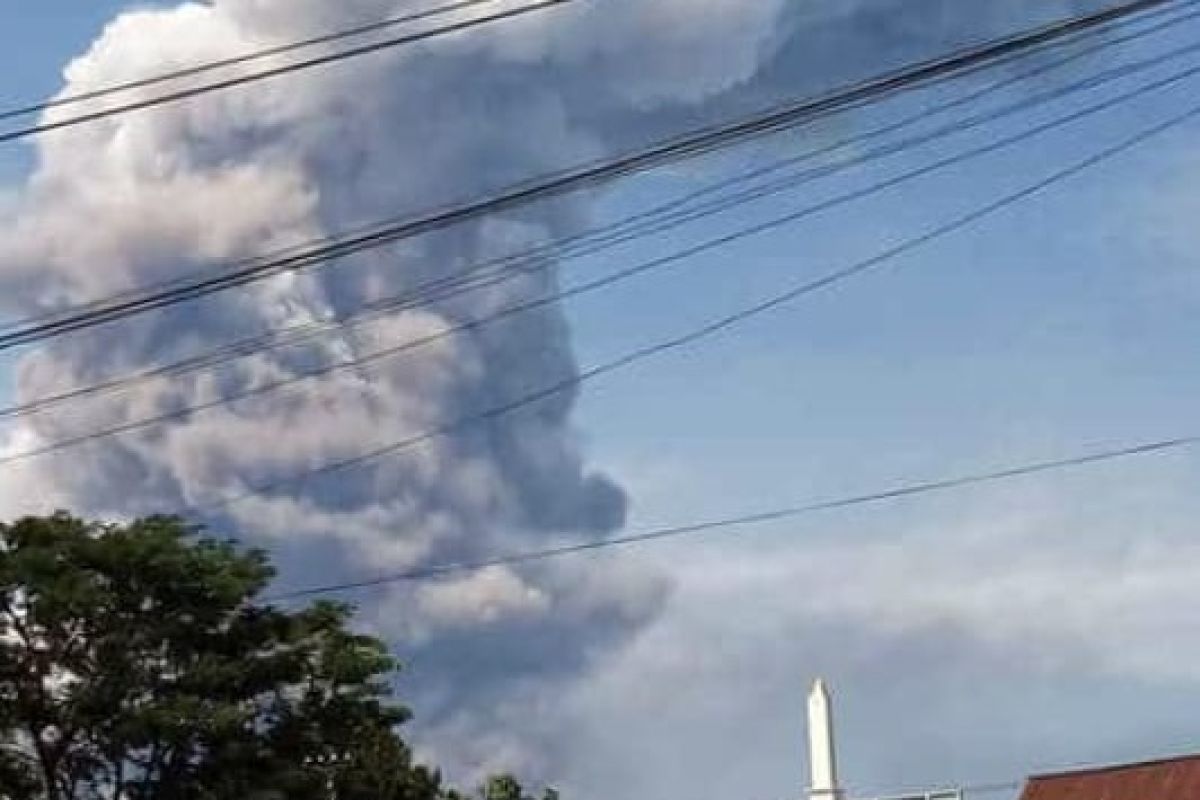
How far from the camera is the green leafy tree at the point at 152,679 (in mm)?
49500

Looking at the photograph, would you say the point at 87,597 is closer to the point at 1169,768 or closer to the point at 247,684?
the point at 247,684

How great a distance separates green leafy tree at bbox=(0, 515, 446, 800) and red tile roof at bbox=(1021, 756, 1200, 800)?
49.5 feet

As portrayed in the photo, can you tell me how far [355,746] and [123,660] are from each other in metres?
5.49

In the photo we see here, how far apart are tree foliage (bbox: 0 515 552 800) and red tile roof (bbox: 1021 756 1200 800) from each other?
49.6 ft

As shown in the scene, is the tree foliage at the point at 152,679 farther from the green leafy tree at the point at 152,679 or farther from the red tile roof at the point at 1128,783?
the red tile roof at the point at 1128,783

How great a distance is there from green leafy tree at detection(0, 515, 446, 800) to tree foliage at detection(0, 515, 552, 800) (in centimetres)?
A: 3

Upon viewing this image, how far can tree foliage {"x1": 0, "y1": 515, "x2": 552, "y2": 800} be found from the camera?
1949 inches

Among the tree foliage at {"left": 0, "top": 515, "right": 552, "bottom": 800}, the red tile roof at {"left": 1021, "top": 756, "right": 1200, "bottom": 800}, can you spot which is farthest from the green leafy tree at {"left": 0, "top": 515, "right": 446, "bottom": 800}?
the red tile roof at {"left": 1021, "top": 756, "right": 1200, "bottom": 800}

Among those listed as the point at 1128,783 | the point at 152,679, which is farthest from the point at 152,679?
the point at 1128,783

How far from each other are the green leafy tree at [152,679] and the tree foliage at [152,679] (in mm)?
28

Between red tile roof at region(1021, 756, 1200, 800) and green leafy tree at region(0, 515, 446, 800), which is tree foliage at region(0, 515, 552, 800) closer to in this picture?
green leafy tree at region(0, 515, 446, 800)

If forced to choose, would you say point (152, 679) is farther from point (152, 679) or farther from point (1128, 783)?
point (1128, 783)

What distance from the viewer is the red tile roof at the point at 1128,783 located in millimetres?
53531

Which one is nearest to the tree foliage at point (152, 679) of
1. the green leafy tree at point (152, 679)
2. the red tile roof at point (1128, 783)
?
the green leafy tree at point (152, 679)
